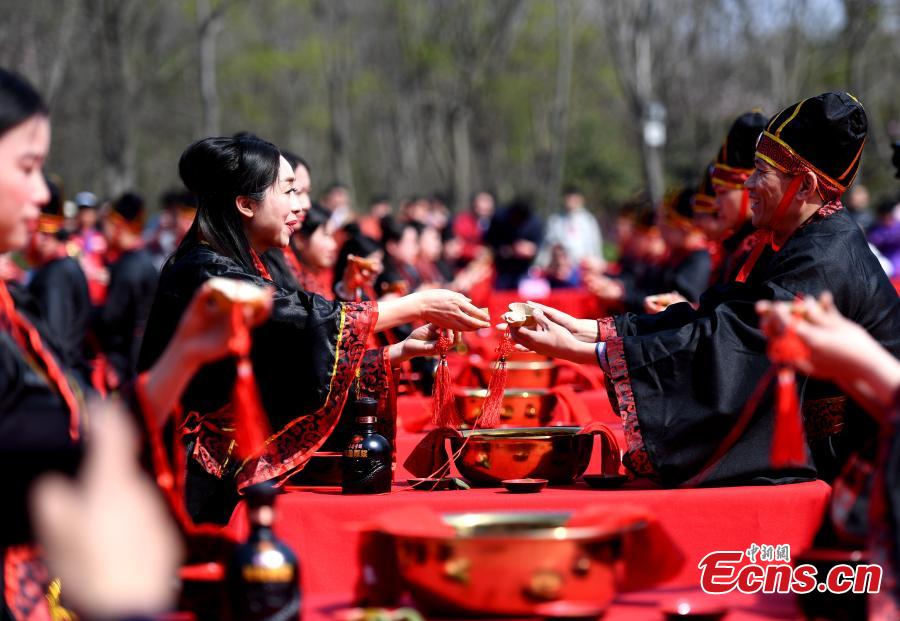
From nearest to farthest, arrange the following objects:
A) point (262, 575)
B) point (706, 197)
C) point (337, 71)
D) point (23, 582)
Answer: point (262, 575) < point (23, 582) < point (706, 197) < point (337, 71)

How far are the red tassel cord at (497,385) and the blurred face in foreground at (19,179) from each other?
161 cm

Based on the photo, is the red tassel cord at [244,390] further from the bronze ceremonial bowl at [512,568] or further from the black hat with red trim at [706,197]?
the black hat with red trim at [706,197]

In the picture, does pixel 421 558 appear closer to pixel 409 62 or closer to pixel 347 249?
pixel 347 249

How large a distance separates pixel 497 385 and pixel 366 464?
558mm

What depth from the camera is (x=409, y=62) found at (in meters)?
29.6

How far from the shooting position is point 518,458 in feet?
11.6

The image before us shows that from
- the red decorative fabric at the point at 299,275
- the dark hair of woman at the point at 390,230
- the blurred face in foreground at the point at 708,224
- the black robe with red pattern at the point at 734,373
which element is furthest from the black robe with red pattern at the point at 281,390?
the dark hair of woman at the point at 390,230

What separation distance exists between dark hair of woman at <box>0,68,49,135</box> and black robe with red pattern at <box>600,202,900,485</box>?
5.78 ft

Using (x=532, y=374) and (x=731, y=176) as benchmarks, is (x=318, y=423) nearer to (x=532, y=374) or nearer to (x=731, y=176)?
(x=532, y=374)

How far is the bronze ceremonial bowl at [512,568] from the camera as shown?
2.36m

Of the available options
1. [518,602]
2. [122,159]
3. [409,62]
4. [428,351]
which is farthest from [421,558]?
[409,62]

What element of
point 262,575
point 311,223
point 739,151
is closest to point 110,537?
point 262,575

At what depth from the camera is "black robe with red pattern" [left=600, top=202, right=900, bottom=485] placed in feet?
11.3

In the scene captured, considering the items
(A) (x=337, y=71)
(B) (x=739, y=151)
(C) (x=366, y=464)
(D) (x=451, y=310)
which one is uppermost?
(A) (x=337, y=71)
